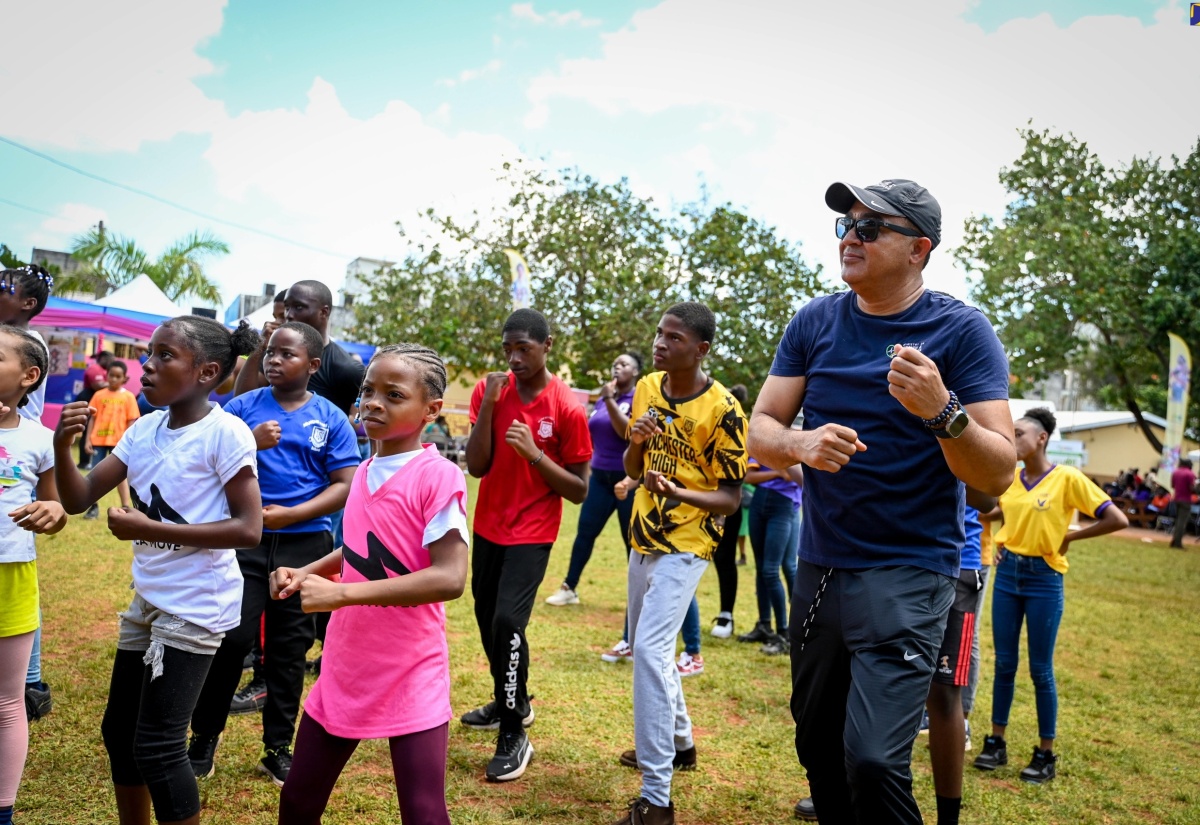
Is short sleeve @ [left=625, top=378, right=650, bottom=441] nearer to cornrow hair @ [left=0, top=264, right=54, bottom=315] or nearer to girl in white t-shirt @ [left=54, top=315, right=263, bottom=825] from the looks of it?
girl in white t-shirt @ [left=54, top=315, right=263, bottom=825]

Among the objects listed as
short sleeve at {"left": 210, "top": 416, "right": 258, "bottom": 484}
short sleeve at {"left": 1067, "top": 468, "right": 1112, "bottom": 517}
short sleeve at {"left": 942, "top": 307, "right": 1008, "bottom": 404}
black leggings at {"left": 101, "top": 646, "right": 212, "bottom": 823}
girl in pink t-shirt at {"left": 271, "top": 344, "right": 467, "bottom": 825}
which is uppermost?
short sleeve at {"left": 942, "top": 307, "right": 1008, "bottom": 404}

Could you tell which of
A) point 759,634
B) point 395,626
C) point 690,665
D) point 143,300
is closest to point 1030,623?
point 690,665

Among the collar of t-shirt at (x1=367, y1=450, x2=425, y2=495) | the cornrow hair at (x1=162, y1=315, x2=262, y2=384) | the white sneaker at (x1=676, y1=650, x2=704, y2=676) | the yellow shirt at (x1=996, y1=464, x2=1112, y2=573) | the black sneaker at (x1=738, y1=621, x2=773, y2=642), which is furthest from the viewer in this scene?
the black sneaker at (x1=738, y1=621, x2=773, y2=642)

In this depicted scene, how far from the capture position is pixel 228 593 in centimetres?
322

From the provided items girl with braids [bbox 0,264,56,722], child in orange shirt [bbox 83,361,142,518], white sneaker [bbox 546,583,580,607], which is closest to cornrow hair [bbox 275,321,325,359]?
girl with braids [bbox 0,264,56,722]

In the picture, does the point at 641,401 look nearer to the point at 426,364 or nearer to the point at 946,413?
the point at 426,364

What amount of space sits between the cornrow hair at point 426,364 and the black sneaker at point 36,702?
3.37 m

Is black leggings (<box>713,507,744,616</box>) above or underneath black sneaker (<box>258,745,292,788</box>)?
above

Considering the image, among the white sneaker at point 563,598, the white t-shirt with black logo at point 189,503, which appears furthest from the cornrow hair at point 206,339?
the white sneaker at point 563,598

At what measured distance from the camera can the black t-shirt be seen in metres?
5.29

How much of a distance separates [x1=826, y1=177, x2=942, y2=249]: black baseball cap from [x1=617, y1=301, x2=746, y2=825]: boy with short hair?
5.73 feet

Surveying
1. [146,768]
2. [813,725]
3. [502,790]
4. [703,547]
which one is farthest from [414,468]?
[502,790]

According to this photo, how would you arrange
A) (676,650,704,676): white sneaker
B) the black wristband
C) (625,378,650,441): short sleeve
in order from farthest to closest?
1. (676,650,704,676): white sneaker
2. (625,378,650,441): short sleeve
3. the black wristband

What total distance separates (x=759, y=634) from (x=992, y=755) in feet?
A: 9.56
